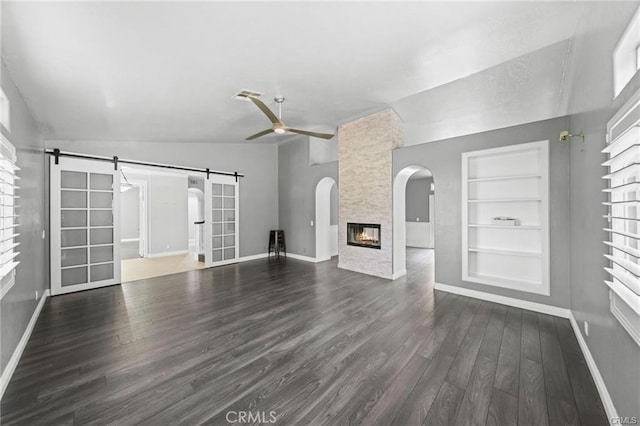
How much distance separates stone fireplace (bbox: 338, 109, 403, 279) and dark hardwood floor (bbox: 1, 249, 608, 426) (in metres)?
1.45

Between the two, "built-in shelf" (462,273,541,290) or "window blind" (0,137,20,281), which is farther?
"built-in shelf" (462,273,541,290)

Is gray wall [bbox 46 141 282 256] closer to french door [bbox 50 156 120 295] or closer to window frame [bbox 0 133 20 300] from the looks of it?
french door [bbox 50 156 120 295]

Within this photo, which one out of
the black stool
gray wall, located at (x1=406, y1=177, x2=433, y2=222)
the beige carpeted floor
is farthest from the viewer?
gray wall, located at (x1=406, y1=177, x2=433, y2=222)

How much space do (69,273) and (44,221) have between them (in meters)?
0.96

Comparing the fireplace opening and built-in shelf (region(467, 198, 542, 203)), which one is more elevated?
built-in shelf (region(467, 198, 542, 203))

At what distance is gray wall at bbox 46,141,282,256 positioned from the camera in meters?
5.65

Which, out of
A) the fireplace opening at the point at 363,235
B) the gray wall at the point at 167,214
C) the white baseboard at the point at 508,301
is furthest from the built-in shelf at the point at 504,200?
the gray wall at the point at 167,214

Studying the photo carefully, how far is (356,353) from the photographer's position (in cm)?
252

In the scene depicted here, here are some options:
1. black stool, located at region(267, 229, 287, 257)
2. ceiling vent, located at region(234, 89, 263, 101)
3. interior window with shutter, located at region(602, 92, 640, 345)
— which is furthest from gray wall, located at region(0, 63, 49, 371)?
black stool, located at region(267, 229, 287, 257)

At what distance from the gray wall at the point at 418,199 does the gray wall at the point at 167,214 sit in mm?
8135

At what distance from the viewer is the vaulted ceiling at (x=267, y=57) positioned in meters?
2.05

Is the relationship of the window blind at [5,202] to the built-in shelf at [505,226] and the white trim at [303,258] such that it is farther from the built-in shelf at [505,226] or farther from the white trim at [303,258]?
the white trim at [303,258]

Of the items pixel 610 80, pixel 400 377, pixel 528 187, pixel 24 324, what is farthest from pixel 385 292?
pixel 24 324

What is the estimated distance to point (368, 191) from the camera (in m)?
5.50
